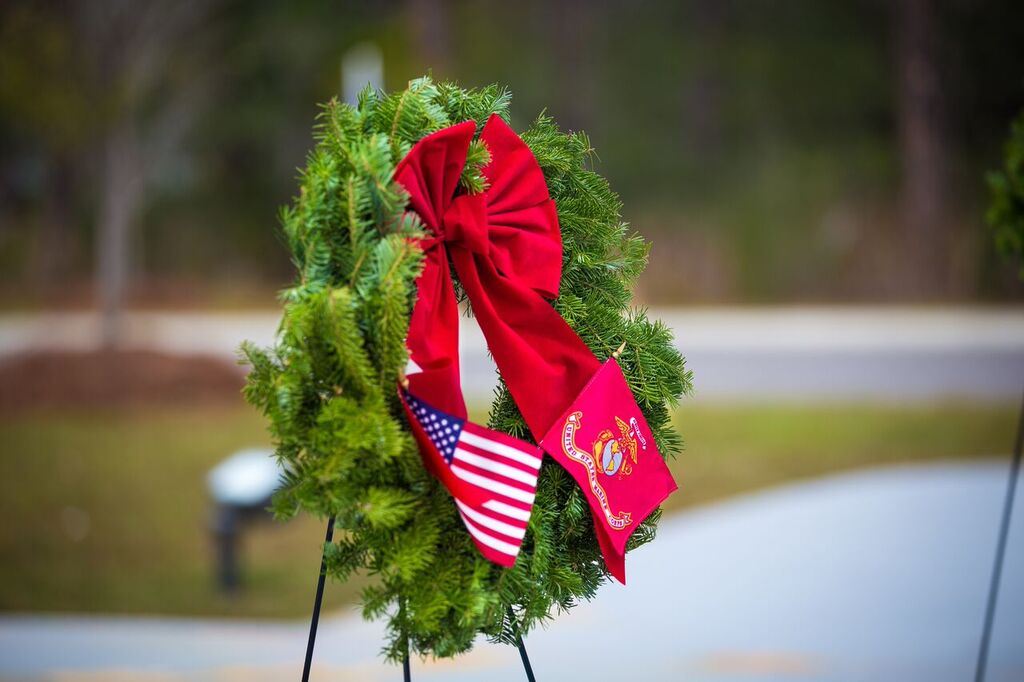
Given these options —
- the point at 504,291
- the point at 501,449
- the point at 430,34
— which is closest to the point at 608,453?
the point at 501,449

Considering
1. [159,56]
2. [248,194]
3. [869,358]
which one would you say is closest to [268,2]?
[248,194]

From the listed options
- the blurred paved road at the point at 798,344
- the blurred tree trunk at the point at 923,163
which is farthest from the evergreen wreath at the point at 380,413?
the blurred tree trunk at the point at 923,163

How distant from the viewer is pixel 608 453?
7.15ft

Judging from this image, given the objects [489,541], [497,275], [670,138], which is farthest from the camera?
[670,138]

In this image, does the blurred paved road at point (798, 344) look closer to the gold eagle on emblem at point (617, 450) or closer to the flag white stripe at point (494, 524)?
the gold eagle on emblem at point (617, 450)

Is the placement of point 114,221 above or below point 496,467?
above

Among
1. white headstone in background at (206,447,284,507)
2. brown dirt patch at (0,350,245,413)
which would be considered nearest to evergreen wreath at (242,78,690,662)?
white headstone in background at (206,447,284,507)

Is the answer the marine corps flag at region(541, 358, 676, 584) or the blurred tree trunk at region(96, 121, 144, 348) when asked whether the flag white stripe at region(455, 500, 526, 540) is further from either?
the blurred tree trunk at region(96, 121, 144, 348)

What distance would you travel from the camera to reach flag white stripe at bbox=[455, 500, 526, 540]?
1.95 metres

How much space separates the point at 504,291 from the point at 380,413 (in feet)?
1.36

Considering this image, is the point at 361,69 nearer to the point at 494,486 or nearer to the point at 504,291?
the point at 504,291

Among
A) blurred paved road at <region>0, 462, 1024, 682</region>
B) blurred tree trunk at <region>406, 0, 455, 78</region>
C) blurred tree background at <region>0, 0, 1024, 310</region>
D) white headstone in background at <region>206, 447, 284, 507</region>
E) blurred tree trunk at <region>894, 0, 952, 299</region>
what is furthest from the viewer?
blurred tree background at <region>0, 0, 1024, 310</region>

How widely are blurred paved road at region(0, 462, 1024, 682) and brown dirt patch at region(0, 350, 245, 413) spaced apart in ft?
15.5

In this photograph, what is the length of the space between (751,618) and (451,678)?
1.41 m
